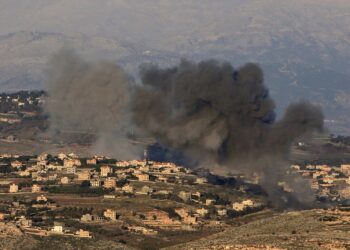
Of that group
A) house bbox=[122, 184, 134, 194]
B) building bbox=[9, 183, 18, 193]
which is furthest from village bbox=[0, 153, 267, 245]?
house bbox=[122, 184, 134, 194]

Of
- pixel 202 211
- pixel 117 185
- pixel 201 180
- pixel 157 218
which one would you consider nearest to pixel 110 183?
pixel 117 185

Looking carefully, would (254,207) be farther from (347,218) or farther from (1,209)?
(347,218)

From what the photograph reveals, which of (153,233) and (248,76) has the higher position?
(248,76)

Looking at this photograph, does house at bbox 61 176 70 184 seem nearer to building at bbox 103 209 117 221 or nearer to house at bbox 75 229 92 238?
building at bbox 103 209 117 221

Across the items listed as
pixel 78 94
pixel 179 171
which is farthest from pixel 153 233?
pixel 78 94

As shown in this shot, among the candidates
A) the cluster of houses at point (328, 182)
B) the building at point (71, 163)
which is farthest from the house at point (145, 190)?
the building at point (71, 163)

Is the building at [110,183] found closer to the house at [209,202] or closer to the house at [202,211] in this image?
the house at [209,202]

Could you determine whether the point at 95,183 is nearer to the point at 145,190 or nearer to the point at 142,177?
the point at 142,177
